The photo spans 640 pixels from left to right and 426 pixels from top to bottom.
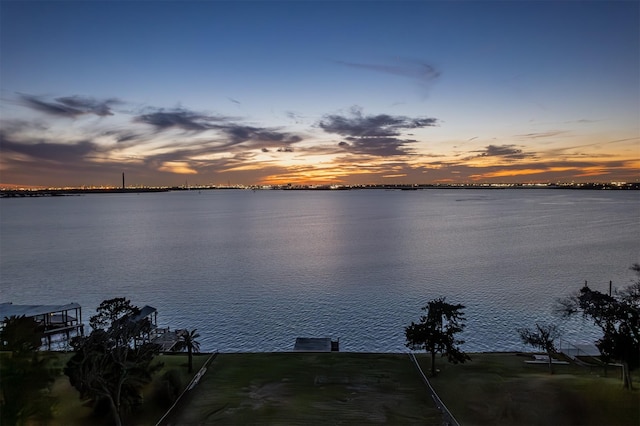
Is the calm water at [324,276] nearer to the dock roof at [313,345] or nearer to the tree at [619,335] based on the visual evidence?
the dock roof at [313,345]

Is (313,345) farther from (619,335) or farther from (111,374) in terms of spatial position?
(619,335)

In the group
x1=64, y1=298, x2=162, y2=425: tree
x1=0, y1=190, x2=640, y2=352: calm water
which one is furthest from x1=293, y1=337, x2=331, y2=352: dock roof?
x1=64, y1=298, x2=162, y2=425: tree

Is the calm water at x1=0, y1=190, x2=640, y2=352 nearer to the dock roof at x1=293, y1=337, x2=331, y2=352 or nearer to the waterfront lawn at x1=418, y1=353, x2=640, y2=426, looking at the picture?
the dock roof at x1=293, y1=337, x2=331, y2=352

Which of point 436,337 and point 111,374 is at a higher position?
point 111,374

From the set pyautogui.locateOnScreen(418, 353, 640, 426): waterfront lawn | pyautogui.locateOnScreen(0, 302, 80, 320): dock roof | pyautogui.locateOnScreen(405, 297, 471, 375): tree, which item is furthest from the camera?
pyautogui.locateOnScreen(0, 302, 80, 320): dock roof

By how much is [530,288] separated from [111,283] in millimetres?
69343

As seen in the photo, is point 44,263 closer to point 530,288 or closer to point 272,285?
point 272,285

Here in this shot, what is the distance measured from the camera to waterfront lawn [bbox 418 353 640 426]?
2659 cm

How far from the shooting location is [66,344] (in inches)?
1852

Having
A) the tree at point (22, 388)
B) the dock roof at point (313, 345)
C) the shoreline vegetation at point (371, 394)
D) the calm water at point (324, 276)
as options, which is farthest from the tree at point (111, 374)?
the calm water at point (324, 276)

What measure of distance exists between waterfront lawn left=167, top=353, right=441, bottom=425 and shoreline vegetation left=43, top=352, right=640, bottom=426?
71mm

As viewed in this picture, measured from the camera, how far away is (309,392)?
1225 inches

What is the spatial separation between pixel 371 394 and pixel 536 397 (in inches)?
432

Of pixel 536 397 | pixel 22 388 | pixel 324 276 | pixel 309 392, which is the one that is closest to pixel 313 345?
pixel 309 392
